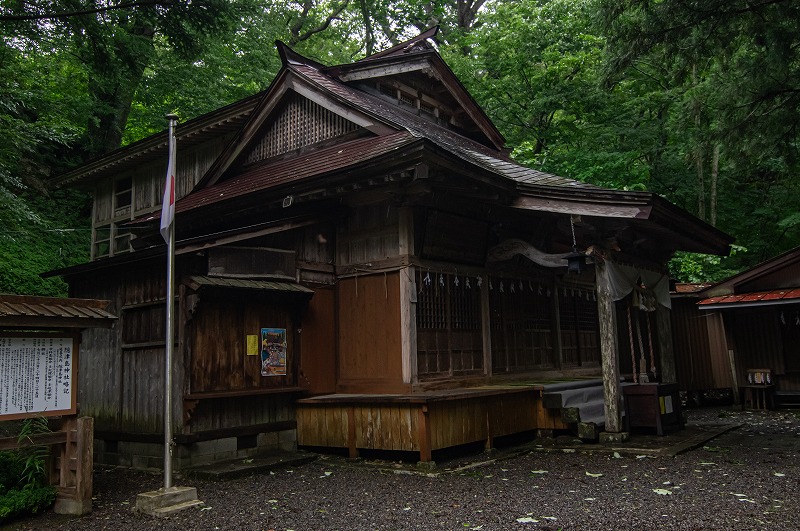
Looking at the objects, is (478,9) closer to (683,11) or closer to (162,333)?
(683,11)

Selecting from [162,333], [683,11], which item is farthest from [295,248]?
[683,11]

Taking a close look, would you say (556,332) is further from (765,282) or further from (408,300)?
(765,282)

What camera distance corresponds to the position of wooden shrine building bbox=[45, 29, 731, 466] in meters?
9.57

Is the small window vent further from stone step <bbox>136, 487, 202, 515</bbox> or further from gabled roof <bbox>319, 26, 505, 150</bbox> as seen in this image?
gabled roof <bbox>319, 26, 505, 150</bbox>

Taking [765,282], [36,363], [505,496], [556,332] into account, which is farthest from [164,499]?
[765,282]

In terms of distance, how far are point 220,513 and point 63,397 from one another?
236cm

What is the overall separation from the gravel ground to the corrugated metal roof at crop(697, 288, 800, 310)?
6.35 meters

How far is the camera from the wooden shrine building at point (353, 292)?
957 centimetres

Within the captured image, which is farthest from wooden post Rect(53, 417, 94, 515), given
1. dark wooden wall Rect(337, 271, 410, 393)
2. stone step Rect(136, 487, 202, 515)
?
dark wooden wall Rect(337, 271, 410, 393)

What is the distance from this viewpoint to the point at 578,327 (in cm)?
1503

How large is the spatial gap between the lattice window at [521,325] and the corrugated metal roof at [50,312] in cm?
736

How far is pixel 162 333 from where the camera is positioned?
1025 centimetres

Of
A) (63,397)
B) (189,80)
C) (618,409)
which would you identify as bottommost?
(618,409)

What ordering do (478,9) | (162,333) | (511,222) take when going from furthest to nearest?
(478,9) → (511,222) → (162,333)
